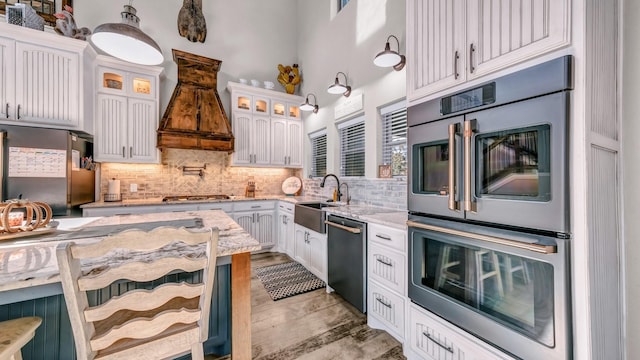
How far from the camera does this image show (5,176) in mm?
2342

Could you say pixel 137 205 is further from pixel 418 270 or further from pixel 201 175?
pixel 418 270

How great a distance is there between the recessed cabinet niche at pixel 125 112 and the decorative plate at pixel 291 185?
2.09 metres

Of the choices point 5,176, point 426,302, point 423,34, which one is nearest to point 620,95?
point 423,34

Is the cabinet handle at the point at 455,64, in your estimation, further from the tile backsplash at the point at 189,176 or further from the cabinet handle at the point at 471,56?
the tile backsplash at the point at 189,176

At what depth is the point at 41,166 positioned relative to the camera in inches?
97.5

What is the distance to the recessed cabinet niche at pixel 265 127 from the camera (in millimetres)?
4230

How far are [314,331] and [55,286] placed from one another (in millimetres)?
1662

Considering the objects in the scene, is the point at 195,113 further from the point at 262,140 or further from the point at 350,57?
the point at 350,57

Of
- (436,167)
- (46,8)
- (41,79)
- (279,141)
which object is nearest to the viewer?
(436,167)

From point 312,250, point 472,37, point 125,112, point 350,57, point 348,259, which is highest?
point 350,57

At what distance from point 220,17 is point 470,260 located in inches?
209

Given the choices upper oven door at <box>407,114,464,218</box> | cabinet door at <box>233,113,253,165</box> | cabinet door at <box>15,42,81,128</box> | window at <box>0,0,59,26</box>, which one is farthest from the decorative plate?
window at <box>0,0,59,26</box>

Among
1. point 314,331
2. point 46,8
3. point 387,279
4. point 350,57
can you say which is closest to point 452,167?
point 387,279

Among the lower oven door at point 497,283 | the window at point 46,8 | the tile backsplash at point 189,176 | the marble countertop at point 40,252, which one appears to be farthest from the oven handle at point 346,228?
the window at point 46,8
